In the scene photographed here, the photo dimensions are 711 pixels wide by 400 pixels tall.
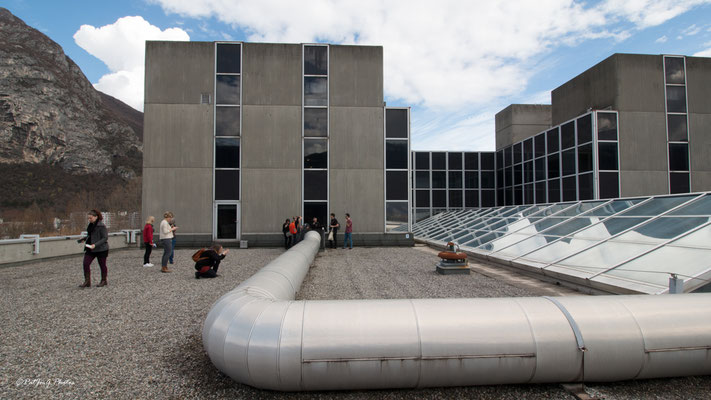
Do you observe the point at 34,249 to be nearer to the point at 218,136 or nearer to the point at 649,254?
the point at 218,136

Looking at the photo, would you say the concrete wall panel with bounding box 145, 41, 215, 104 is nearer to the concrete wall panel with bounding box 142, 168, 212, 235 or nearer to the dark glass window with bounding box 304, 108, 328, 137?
the concrete wall panel with bounding box 142, 168, 212, 235

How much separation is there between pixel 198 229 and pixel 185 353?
16.0 metres

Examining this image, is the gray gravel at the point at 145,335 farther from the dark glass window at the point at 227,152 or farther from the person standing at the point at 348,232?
the dark glass window at the point at 227,152

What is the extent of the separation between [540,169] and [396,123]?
1203 centimetres

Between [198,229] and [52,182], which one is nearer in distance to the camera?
[198,229]

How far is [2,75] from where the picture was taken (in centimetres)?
6756

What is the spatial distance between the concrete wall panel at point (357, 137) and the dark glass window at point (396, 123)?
54 cm

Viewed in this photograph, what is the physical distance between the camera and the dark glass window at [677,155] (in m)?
22.2

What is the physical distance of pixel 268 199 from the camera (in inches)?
774

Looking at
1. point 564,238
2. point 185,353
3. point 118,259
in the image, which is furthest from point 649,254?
point 118,259

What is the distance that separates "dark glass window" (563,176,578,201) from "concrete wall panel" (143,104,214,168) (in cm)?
2171

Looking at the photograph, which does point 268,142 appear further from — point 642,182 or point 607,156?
point 642,182

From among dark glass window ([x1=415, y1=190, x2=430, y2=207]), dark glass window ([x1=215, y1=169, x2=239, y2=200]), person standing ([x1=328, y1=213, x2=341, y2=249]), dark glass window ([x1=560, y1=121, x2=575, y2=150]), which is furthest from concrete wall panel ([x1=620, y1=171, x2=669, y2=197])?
dark glass window ([x1=215, y1=169, x2=239, y2=200])

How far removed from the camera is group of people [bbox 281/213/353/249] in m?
17.1
